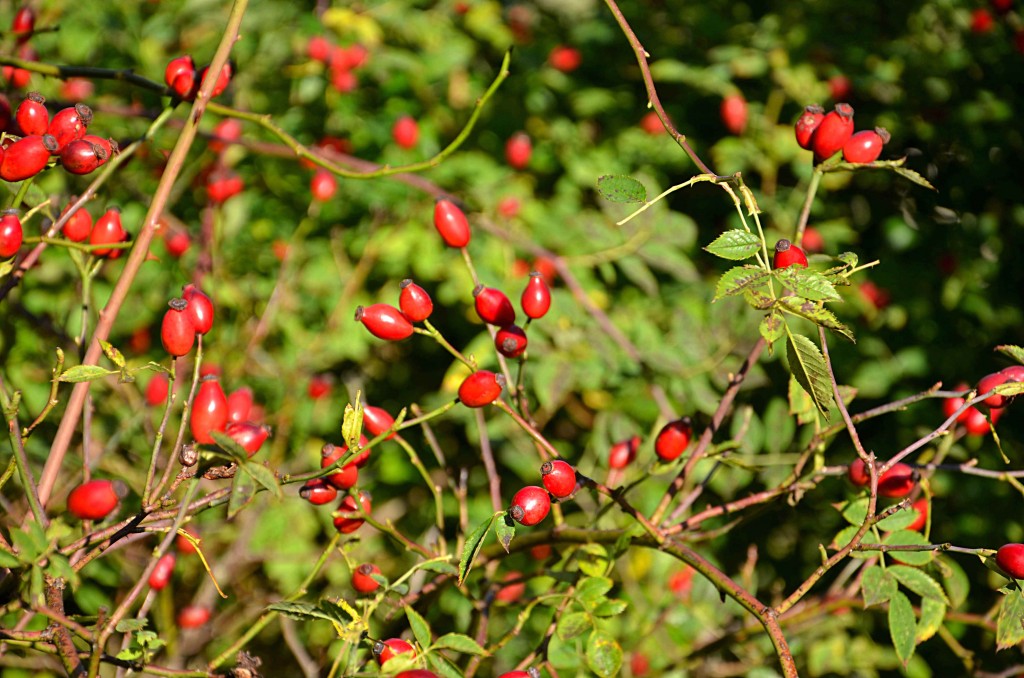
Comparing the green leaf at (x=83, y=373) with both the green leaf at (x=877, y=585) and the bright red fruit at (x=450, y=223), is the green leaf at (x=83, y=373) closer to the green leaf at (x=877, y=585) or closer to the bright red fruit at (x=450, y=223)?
the bright red fruit at (x=450, y=223)

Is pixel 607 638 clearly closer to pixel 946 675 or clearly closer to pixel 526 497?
pixel 526 497

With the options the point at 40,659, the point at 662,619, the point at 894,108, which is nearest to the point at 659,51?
the point at 894,108

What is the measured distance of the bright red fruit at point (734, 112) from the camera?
2398mm

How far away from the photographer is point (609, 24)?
276cm

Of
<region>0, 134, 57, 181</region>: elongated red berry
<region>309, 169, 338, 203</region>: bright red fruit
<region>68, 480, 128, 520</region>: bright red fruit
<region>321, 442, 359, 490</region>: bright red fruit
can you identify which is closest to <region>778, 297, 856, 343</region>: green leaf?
<region>321, 442, 359, 490</region>: bright red fruit

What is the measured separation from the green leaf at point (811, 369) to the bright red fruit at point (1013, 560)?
265 millimetres

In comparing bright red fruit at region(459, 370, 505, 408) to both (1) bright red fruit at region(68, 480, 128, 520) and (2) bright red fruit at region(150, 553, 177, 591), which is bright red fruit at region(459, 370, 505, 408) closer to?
(1) bright red fruit at region(68, 480, 128, 520)

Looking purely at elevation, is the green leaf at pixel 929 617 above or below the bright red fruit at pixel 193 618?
above

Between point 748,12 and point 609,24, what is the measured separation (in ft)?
1.45

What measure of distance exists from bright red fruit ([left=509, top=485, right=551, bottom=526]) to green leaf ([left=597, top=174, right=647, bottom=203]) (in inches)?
13.9

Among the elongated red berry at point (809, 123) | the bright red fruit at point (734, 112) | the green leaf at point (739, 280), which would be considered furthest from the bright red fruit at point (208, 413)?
the bright red fruit at point (734, 112)

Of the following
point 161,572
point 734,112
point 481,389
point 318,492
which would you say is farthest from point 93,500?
point 734,112

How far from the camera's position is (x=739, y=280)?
35.5 inches

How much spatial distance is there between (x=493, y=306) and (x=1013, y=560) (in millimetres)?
683
